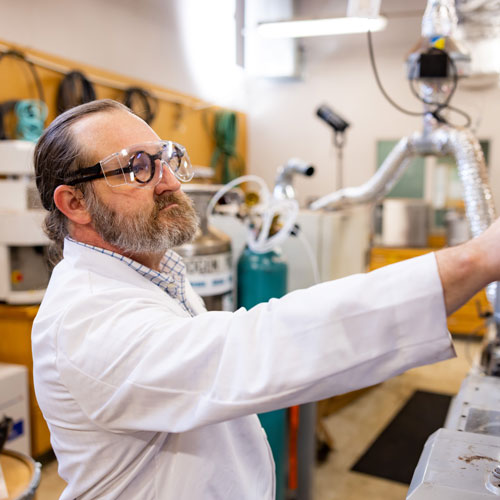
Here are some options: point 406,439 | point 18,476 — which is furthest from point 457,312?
point 18,476

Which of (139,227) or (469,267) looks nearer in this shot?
(469,267)

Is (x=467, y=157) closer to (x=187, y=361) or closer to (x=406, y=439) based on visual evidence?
(x=187, y=361)

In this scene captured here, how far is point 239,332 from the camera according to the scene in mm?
697

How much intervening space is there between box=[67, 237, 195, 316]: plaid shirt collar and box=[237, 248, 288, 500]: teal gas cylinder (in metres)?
1.11

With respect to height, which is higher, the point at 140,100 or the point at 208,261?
the point at 140,100

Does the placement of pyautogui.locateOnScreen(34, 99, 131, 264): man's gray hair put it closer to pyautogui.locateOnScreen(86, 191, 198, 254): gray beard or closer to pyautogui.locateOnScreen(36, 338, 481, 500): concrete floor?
pyautogui.locateOnScreen(86, 191, 198, 254): gray beard

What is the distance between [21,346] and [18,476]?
111 cm

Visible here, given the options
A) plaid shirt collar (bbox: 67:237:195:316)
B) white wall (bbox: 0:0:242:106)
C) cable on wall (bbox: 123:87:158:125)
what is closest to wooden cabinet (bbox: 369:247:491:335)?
white wall (bbox: 0:0:242:106)

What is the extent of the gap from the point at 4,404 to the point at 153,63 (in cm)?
322

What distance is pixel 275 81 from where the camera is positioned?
5895 mm

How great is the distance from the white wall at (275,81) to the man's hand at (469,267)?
3.57m

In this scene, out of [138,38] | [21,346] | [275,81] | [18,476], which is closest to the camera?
[18,476]

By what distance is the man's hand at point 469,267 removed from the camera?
2.04ft

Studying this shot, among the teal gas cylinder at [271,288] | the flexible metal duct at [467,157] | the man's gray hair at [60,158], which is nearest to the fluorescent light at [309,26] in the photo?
the flexible metal duct at [467,157]
